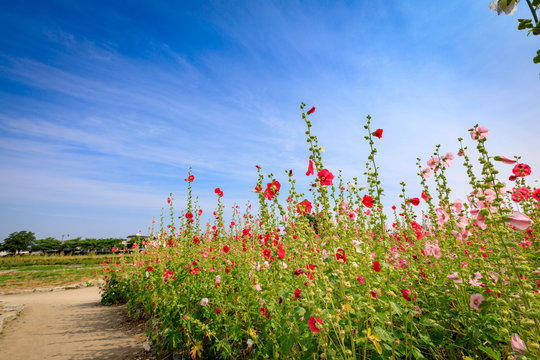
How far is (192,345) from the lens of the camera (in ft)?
11.6

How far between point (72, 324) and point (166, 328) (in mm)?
4442

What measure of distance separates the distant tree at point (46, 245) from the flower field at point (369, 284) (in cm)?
5832

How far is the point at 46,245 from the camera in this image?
4759cm

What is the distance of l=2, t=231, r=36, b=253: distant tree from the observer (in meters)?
48.3

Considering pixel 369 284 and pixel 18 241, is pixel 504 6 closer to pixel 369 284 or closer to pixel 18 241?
pixel 369 284

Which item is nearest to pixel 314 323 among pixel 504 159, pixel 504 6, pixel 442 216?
pixel 504 159

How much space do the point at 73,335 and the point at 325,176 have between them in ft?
22.6

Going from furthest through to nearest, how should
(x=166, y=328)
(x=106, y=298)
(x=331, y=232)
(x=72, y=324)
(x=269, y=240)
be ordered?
(x=106, y=298)
(x=72, y=324)
(x=166, y=328)
(x=269, y=240)
(x=331, y=232)

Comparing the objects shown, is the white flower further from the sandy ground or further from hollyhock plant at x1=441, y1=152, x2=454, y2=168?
the sandy ground

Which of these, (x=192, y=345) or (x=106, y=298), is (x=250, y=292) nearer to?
(x=192, y=345)

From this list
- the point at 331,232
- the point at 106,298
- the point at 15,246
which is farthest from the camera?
the point at 15,246

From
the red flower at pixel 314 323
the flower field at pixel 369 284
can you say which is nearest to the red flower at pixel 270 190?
the flower field at pixel 369 284

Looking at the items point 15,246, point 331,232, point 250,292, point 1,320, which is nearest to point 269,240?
point 331,232

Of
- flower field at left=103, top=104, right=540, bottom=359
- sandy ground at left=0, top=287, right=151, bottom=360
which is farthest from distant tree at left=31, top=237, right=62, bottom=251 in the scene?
flower field at left=103, top=104, right=540, bottom=359
